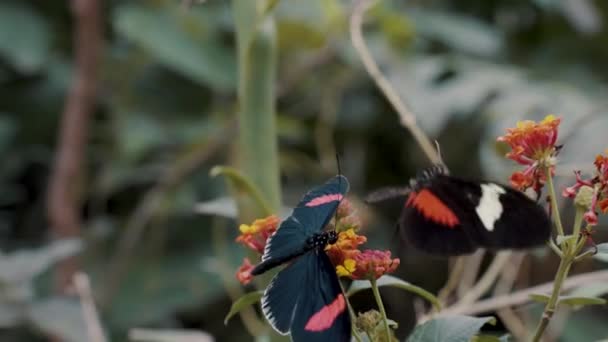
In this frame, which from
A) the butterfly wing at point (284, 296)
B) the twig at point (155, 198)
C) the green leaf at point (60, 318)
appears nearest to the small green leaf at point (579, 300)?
the butterfly wing at point (284, 296)

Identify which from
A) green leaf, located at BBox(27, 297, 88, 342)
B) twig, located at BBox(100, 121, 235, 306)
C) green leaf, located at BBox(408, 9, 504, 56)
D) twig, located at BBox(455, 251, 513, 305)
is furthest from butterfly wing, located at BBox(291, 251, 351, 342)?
green leaf, located at BBox(408, 9, 504, 56)

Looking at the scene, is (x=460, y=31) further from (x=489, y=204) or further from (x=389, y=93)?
(x=489, y=204)

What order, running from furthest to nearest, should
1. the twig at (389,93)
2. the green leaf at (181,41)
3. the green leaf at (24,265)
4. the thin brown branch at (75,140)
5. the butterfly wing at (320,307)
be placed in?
the green leaf at (181,41) < the thin brown branch at (75,140) < the green leaf at (24,265) < the twig at (389,93) < the butterfly wing at (320,307)

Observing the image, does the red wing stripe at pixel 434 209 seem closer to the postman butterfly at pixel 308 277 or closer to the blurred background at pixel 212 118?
the postman butterfly at pixel 308 277

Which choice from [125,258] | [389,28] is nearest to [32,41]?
[125,258]

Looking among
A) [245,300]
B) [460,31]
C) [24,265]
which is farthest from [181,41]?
[245,300]

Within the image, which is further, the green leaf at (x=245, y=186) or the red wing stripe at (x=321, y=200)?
the green leaf at (x=245, y=186)
